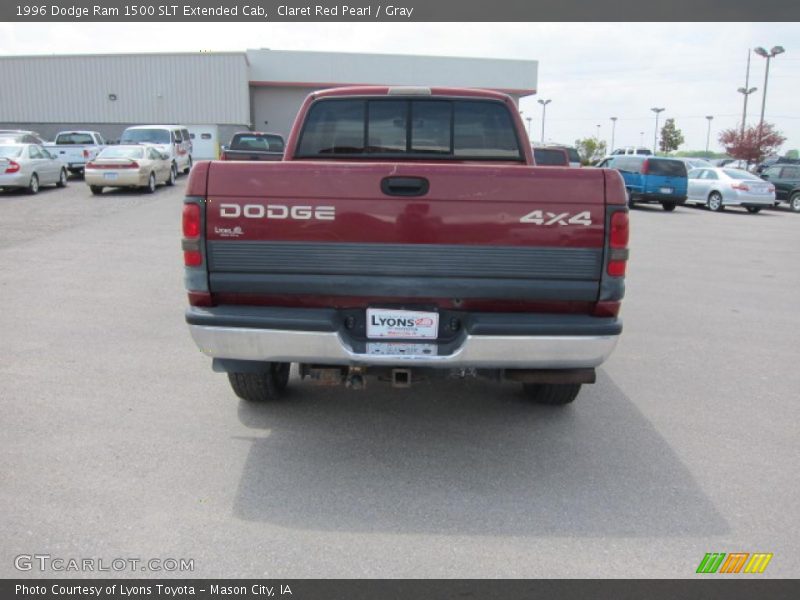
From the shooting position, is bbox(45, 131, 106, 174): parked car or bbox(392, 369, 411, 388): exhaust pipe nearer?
bbox(392, 369, 411, 388): exhaust pipe

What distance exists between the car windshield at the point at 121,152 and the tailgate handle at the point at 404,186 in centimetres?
1919

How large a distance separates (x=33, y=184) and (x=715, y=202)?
2229cm

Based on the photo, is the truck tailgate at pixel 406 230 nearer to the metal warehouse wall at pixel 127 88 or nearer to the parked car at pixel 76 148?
the parked car at pixel 76 148

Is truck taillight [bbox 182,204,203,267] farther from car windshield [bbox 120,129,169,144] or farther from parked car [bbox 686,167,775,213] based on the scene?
parked car [bbox 686,167,775,213]

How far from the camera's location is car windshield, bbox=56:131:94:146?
2647 cm

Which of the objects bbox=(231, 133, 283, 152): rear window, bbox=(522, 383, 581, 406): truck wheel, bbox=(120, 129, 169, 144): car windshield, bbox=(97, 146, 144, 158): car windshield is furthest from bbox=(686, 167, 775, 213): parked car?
bbox=(522, 383, 581, 406): truck wheel

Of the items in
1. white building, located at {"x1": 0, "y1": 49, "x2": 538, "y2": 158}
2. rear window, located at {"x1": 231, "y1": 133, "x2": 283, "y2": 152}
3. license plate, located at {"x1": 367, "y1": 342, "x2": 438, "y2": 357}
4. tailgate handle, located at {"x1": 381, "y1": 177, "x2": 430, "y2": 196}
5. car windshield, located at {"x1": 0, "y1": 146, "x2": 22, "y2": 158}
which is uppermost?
white building, located at {"x1": 0, "y1": 49, "x2": 538, "y2": 158}

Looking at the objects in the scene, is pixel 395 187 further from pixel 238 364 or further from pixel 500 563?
pixel 500 563

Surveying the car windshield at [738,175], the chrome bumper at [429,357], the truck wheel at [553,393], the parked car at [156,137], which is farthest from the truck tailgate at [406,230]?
the car windshield at [738,175]

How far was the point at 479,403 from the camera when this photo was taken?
5.27 meters

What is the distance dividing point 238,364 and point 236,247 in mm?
861

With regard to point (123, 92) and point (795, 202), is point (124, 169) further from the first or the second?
point (123, 92)

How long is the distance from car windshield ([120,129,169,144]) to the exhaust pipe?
23.7m

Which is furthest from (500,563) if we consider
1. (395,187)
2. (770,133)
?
(770,133)
